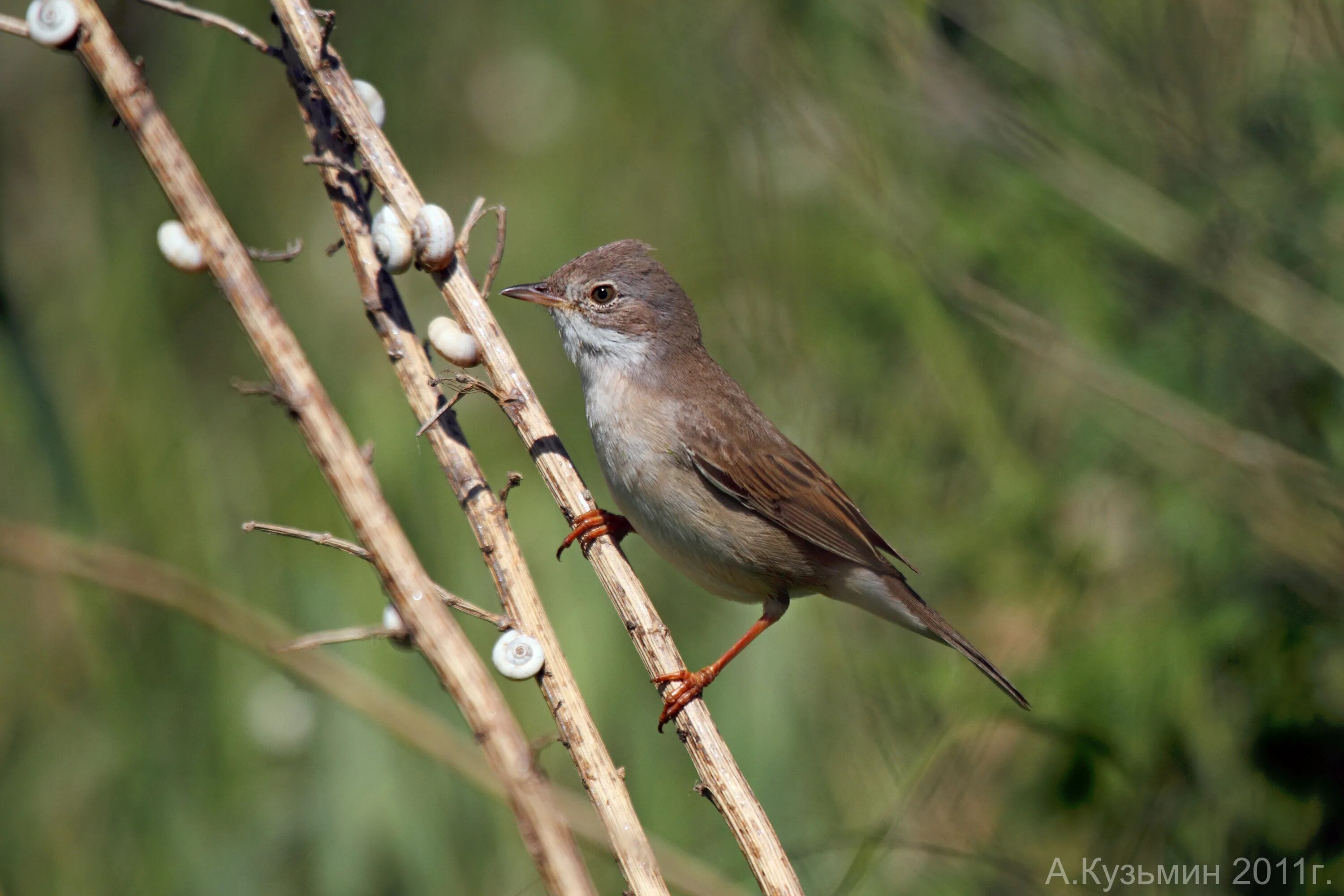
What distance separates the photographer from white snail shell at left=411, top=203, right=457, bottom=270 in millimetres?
2262

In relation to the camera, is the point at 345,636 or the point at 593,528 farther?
the point at 593,528

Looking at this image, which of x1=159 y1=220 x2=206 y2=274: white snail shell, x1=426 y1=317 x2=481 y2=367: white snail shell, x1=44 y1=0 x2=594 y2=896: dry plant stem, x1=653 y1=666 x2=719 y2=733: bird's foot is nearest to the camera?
x1=44 y1=0 x2=594 y2=896: dry plant stem

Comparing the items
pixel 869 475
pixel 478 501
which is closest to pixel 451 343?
pixel 478 501

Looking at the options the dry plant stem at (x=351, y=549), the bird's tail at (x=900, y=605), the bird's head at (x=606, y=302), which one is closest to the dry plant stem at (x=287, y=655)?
the dry plant stem at (x=351, y=549)

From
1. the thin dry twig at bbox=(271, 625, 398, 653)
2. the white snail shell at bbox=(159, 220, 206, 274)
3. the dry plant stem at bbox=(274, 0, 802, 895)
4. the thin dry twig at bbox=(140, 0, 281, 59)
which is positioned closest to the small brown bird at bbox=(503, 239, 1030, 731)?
the dry plant stem at bbox=(274, 0, 802, 895)

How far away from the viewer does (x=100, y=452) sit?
3777 mm

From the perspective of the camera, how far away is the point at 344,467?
1.67 meters

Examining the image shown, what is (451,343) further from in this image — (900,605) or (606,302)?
(900,605)

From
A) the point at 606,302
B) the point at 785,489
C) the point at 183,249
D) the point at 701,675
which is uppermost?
the point at 183,249

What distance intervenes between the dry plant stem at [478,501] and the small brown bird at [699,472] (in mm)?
1091

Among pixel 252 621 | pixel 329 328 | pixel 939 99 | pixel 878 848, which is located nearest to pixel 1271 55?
pixel 939 99

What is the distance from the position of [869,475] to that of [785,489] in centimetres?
48

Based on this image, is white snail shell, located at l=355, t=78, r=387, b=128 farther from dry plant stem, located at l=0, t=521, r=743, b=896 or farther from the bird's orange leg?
the bird's orange leg

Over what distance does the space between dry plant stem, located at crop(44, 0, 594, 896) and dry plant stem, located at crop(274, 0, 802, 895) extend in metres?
0.49
